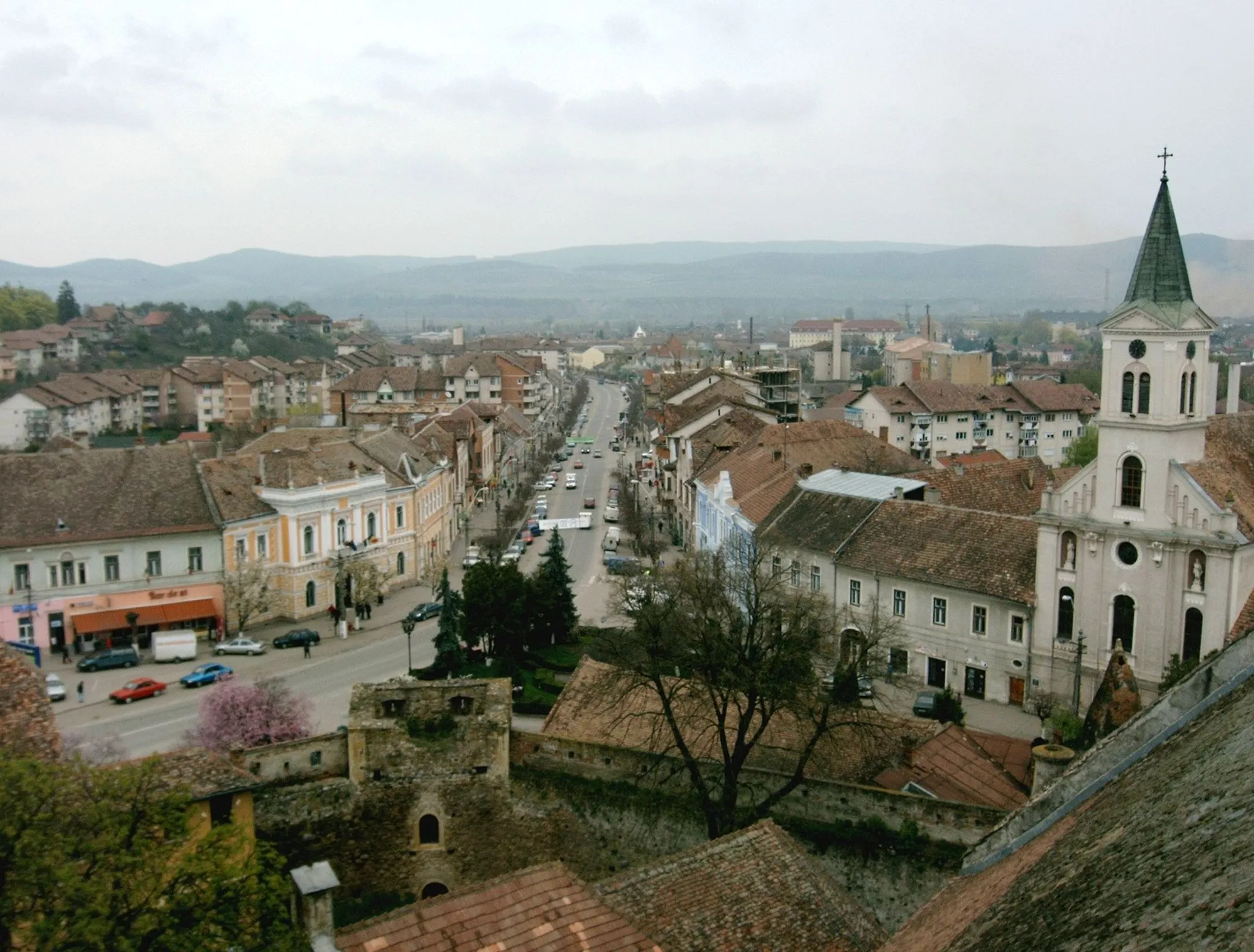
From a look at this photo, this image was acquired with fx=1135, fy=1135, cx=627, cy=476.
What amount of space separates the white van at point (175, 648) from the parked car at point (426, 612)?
28.8 ft

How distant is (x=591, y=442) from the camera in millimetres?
116688

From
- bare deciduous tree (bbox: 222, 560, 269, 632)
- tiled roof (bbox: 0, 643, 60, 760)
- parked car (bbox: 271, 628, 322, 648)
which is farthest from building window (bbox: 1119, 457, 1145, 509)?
bare deciduous tree (bbox: 222, 560, 269, 632)

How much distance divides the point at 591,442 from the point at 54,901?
10384 centimetres

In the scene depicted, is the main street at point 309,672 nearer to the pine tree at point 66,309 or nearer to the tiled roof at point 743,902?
the tiled roof at point 743,902

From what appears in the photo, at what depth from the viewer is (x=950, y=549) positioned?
37.8m

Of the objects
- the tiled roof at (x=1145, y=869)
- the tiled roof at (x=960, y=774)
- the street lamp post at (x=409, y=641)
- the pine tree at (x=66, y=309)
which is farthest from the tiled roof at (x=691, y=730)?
the pine tree at (x=66, y=309)

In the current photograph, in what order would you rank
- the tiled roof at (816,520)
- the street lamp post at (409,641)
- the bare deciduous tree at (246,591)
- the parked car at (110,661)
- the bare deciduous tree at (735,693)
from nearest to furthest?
the bare deciduous tree at (735,693), the street lamp post at (409,641), the parked car at (110,661), the tiled roof at (816,520), the bare deciduous tree at (246,591)

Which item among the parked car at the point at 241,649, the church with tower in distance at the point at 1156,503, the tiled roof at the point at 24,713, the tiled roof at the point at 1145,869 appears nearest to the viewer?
the tiled roof at the point at 1145,869

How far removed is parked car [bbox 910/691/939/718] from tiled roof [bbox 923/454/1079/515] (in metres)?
10.3

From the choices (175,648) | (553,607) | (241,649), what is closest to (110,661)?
(175,648)

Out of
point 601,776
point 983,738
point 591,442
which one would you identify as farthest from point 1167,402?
point 591,442

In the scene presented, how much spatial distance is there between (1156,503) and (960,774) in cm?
1231

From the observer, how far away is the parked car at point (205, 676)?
125ft

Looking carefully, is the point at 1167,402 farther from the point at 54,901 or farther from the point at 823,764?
the point at 54,901
